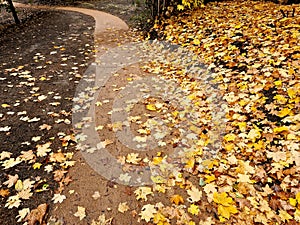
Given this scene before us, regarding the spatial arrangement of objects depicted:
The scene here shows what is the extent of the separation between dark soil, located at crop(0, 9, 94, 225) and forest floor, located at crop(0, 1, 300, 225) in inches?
1.1

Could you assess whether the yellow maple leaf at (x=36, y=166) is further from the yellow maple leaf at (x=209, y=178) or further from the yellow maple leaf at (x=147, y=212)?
the yellow maple leaf at (x=209, y=178)

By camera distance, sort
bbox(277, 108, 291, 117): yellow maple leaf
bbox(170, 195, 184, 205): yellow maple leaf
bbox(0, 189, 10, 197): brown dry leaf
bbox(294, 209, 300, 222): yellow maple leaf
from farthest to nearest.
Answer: bbox(277, 108, 291, 117): yellow maple leaf → bbox(0, 189, 10, 197): brown dry leaf → bbox(170, 195, 184, 205): yellow maple leaf → bbox(294, 209, 300, 222): yellow maple leaf

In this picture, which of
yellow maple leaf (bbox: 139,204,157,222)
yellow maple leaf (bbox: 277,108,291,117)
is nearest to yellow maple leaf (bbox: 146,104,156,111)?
yellow maple leaf (bbox: 139,204,157,222)

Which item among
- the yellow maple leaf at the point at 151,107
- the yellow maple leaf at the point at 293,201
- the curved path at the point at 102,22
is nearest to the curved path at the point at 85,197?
the yellow maple leaf at the point at 151,107

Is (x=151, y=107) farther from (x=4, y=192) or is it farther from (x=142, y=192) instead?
(x=4, y=192)

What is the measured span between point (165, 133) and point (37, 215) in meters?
2.36

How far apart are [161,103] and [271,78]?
2315 mm

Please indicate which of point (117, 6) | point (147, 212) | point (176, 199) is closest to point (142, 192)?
point (147, 212)

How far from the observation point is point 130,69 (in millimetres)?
6676

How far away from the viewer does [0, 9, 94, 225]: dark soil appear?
11.2ft

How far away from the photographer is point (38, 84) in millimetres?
5723

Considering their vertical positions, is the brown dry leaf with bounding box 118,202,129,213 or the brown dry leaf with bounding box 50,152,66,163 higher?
the brown dry leaf with bounding box 50,152,66,163

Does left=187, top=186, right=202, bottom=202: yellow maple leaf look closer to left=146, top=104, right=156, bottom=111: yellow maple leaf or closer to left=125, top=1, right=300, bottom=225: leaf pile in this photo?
left=125, top=1, right=300, bottom=225: leaf pile

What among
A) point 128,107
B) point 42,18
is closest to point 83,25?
point 42,18
